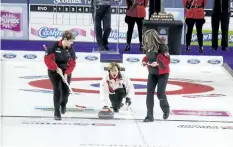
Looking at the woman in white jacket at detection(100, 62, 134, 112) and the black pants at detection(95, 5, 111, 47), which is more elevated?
the black pants at detection(95, 5, 111, 47)

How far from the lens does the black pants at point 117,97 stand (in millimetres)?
10867

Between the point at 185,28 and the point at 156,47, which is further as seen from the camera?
the point at 185,28

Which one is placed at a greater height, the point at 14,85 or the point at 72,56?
the point at 72,56

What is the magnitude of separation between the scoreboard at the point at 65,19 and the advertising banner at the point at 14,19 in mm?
178

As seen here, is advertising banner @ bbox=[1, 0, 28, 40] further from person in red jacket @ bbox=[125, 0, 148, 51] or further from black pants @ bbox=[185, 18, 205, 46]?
black pants @ bbox=[185, 18, 205, 46]

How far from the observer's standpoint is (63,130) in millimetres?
9484

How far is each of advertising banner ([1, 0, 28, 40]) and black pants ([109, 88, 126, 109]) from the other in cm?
887

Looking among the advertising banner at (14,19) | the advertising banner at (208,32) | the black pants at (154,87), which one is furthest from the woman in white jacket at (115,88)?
the advertising banner at (14,19)

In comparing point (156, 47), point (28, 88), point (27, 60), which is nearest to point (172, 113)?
point (156, 47)

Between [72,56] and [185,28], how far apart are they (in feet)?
30.7

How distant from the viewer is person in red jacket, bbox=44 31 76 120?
9992 mm

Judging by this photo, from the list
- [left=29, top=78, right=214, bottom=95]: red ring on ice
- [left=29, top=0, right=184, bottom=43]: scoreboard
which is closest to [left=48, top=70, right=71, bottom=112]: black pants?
[left=29, top=78, right=214, bottom=95]: red ring on ice

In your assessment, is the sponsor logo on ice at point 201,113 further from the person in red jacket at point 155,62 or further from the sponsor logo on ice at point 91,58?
the sponsor logo on ice at point 91,58

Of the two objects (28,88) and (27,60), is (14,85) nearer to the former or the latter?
(28,88)
